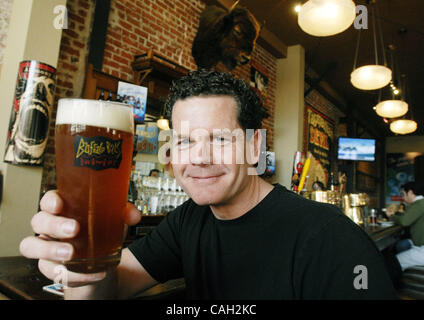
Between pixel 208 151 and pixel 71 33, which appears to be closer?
pixel 208 151

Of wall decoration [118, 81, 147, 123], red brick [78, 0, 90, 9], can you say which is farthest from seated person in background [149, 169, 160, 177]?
red brick [78, 0, 90, 9]

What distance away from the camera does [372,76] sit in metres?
4.01

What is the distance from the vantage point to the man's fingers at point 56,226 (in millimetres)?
621

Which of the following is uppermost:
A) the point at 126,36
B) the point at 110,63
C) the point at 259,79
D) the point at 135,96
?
the point at 259,79

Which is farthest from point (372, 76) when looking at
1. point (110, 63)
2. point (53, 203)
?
point (53, 203)

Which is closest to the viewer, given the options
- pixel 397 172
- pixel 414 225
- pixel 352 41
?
pixel 414 225

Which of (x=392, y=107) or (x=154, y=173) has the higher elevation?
(x=392, y=107)

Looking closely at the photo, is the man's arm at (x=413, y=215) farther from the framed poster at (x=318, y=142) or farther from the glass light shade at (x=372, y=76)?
the framed poster at (x=318, y=142)

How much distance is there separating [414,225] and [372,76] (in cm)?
198

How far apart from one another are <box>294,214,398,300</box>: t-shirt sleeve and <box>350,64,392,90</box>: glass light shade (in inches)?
145

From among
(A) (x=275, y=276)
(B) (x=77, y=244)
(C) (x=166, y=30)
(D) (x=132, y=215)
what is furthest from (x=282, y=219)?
(C) (x=166, y=30)

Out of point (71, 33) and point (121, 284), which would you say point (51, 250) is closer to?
point (121, 284)

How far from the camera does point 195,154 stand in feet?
3.60
